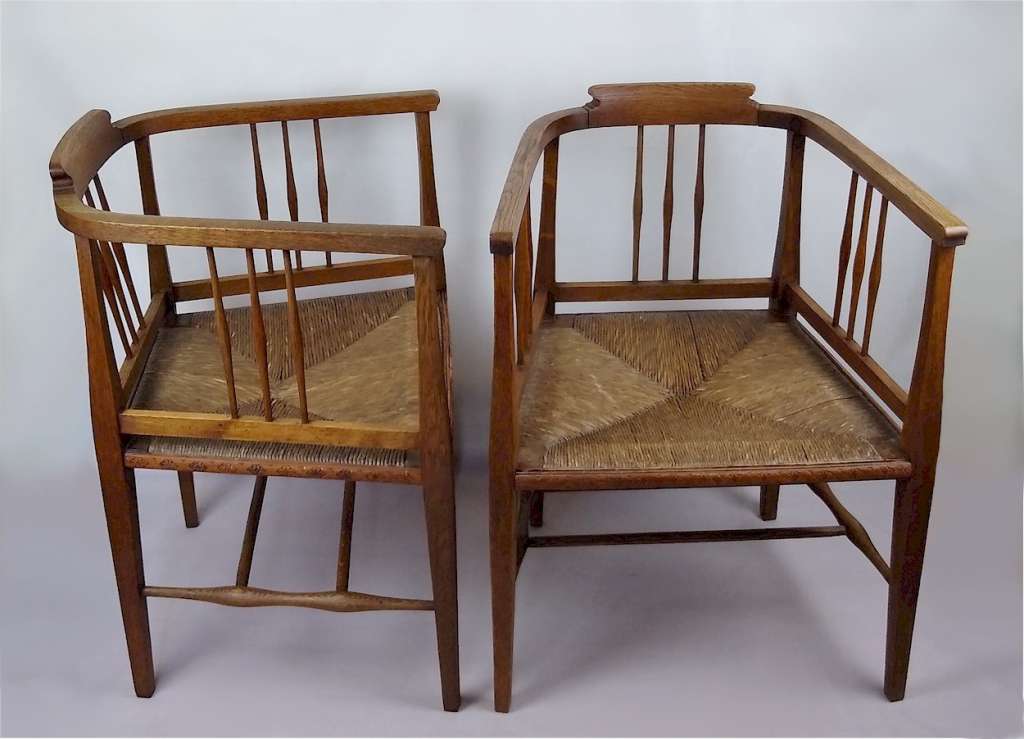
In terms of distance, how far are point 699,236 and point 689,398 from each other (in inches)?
14.2

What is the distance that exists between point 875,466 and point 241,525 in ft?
4.31

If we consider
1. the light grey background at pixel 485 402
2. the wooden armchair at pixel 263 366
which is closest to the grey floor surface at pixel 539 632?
the light grey background at pixel 485 402

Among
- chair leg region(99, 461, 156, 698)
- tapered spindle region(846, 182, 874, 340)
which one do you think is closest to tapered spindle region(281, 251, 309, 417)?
chair leg region(99, 461, 156, 698)

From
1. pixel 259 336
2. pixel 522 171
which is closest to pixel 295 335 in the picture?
pixel 259 336

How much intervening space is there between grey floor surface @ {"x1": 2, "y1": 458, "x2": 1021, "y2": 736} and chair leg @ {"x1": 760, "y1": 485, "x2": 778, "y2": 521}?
0.14ft

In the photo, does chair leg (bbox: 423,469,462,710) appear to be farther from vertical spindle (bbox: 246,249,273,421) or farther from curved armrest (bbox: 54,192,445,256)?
curved armrest (bbox: 54,192,445,256)

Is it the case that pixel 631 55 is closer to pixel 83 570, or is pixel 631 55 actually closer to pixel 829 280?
pixel 829 280

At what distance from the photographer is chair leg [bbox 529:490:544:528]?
235 centimetres

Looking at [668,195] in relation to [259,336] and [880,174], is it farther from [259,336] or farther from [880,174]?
[259,336]

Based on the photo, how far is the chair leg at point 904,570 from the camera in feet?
5.63

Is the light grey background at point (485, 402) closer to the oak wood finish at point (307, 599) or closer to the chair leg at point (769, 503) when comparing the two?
the chair leg at point (769, 503)

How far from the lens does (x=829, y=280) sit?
2506 mm

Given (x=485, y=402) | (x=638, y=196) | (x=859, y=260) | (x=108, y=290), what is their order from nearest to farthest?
(x=108, y=290) < (x=859, y=260) < (x=638, y=196) < (x=485, y=402)

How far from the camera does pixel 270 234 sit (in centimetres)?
152
